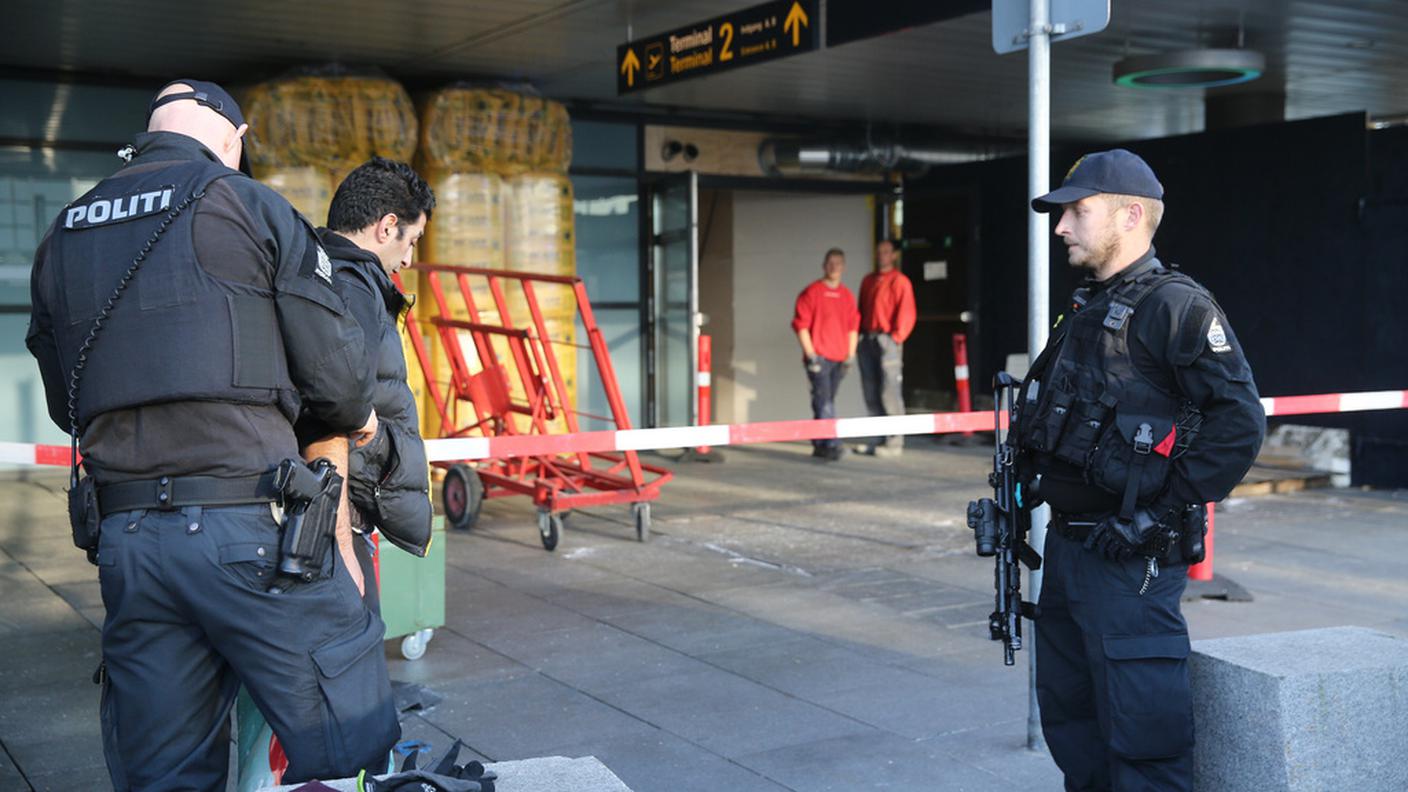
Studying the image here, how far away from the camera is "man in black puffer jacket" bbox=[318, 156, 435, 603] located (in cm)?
317

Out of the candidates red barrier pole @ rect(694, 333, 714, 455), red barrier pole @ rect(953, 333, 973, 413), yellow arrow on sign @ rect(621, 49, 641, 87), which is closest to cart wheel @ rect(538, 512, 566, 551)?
yellow arrow on sign @ rect(621, 49, 641, 87)

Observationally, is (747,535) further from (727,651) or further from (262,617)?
(262,617)

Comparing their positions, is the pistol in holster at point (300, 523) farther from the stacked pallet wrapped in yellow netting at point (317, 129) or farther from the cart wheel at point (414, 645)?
the stacked pallet wrapped in yellow netting at point (317, 129)

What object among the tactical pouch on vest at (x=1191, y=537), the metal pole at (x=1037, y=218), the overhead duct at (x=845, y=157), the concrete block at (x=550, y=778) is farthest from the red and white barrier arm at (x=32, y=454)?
the overhead duct at (x=845, y=157)

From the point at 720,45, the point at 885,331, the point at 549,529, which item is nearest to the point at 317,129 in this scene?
the point at 720,45

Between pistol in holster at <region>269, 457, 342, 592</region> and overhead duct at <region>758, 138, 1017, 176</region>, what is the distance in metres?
12.7

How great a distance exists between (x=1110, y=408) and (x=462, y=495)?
6386mm

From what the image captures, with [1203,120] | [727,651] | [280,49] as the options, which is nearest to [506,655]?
[727,651]

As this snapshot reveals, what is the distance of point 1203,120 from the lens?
16484 millimetres

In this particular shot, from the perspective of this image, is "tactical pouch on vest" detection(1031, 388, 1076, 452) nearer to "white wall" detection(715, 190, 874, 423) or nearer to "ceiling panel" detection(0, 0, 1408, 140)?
"ceiling panel" detection(0, 0, 1408, 140)

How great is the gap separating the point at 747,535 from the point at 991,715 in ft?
13.2

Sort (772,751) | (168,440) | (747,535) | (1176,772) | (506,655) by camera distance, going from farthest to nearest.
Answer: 1. (747,535)
2. (506,655)
3. (772,751)
4. (1176,772)
5. (168,440)

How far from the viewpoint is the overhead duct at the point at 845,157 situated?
15.1m

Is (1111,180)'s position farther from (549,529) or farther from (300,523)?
(549,529)
